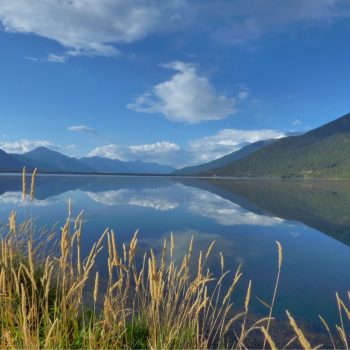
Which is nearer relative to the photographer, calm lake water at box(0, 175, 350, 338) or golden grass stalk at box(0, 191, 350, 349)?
golden grass stalk at box(0, 191, 350, 349)

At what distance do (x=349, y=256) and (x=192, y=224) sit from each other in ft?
45.8

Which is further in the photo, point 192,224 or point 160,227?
point 192,224

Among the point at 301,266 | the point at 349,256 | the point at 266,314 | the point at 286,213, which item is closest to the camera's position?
the point at 266,314

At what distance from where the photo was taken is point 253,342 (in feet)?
35.7

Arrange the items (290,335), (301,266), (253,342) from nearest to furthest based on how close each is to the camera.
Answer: (253,342) → (290,335) → (301,266)

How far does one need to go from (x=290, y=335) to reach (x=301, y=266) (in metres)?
10.2

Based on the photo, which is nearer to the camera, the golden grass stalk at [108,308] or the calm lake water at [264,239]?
the golden grass stalk at [108,308]

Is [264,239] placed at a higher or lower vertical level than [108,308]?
lower

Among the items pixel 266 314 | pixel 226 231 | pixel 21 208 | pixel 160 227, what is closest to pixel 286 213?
pixel 226 231

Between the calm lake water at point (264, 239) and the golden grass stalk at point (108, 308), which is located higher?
the golden grass stalk at point (108, 308)

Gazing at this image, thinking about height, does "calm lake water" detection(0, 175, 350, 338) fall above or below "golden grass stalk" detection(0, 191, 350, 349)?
below

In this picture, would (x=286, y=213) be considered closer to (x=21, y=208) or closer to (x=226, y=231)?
(x=226, y=231)

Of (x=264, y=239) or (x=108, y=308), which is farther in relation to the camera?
(x=264, y=239)

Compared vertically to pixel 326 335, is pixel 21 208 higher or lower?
higher
